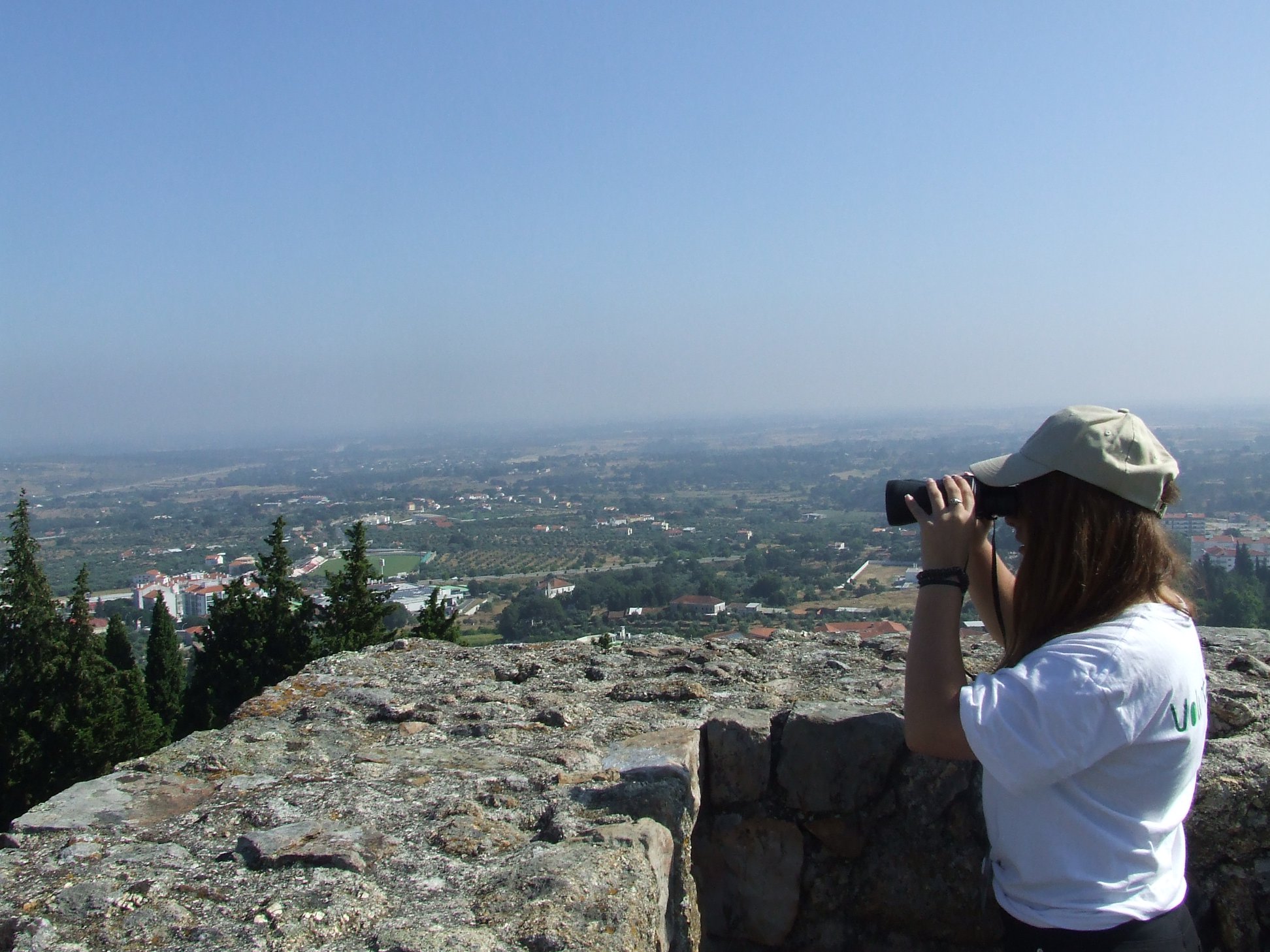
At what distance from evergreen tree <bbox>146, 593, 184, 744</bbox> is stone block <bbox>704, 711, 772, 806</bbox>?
14.8 meters

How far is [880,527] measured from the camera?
30.4 meters

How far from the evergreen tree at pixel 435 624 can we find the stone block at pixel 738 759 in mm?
7432

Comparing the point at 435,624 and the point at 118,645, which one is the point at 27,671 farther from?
the point at 435,624

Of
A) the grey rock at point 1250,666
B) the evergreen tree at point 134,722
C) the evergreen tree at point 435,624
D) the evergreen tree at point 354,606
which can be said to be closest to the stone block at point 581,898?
the grey rock at point 1250,666

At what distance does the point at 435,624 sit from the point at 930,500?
9602 millimetres

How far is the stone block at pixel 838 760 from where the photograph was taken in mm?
3459

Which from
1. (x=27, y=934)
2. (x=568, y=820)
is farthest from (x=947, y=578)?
(x=27, y=934)

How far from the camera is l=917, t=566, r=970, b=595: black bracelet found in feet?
6.89

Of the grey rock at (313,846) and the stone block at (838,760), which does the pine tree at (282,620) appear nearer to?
the stone block at (838,760)

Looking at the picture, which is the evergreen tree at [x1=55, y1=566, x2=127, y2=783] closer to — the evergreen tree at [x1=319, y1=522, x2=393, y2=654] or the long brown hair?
the evergreen tree at [x1=319, y1=522, x2=393, y2=654]

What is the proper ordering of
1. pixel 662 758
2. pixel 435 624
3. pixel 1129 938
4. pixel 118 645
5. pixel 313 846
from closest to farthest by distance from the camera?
pixel 1129 938, pixel 313 846, pixel 662 758, pixel 435 624, pixel 118 645

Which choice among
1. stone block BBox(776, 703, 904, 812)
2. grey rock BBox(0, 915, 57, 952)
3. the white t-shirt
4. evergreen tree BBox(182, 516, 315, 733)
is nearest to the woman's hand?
the white t-shirt

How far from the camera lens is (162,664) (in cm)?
1644

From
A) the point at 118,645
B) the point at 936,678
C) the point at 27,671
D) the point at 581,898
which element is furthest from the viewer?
the point at 118,645
